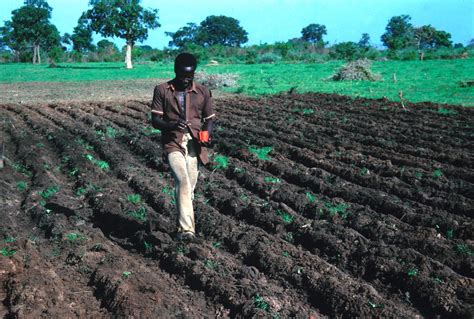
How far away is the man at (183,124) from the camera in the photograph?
5547 millimetres

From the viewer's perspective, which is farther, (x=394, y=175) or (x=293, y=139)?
(x=293, y=139)

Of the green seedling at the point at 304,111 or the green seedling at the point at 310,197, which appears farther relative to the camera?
the green seedling at the point at 304,111

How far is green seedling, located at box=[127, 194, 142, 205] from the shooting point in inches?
302

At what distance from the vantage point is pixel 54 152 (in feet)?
35.6

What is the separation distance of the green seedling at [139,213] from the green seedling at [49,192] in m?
1.49

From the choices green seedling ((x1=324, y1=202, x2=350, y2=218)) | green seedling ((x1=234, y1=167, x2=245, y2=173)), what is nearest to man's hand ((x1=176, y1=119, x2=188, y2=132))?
green seedling ((x1=324, y1=202, x2=350, y2=218))

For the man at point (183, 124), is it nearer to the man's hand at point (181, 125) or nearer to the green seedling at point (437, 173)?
the man's hand at point (181, 125)

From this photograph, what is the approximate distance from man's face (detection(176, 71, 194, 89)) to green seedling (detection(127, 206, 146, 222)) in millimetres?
2162

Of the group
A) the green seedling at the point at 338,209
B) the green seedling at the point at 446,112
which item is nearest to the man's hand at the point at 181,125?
the green seedling at the point at 338,209

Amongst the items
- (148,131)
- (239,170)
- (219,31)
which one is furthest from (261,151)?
(219,31)

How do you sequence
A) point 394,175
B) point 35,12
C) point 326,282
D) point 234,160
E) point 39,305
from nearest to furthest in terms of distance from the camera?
point 39,305 → point 326,282 → point 394,175 → point 234,160 → point 35,12

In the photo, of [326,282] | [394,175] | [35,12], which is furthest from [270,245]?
[35,12]

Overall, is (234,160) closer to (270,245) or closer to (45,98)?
(270,245)

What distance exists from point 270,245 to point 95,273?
6.06 feet
